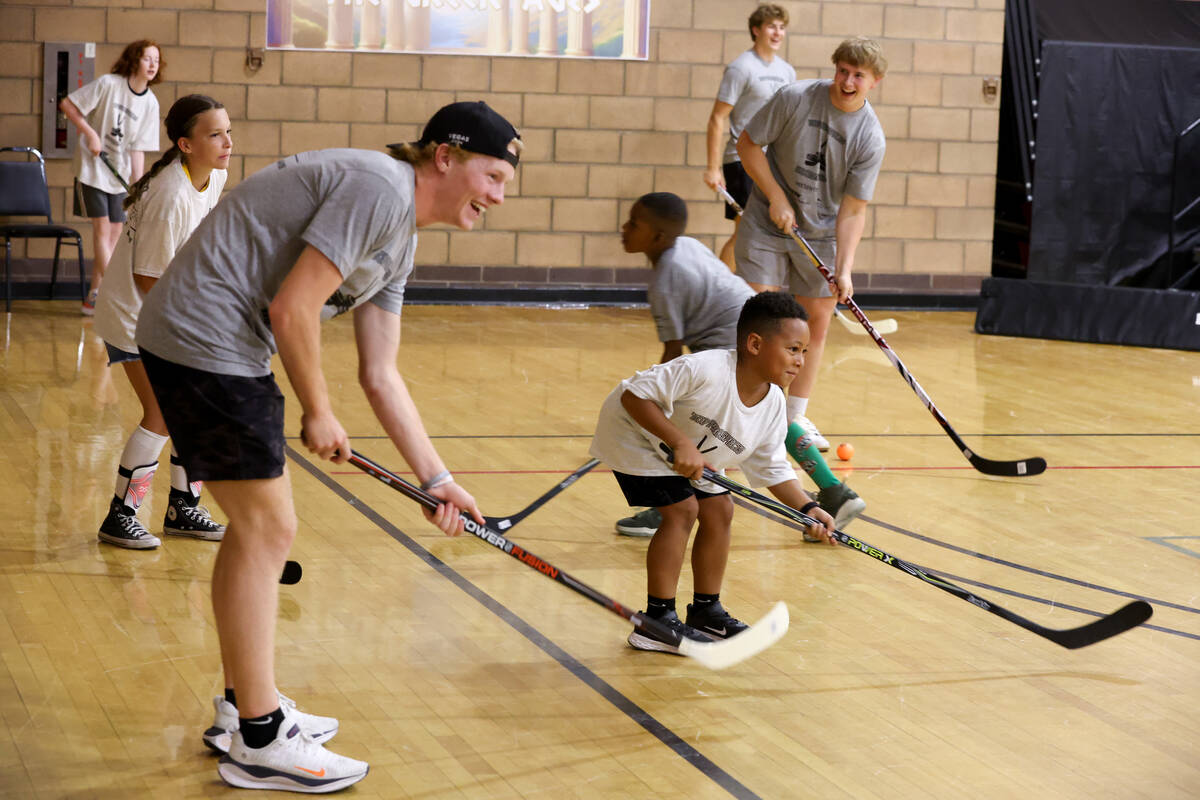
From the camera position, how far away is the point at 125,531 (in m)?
3.62

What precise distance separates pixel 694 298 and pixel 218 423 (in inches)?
62.9

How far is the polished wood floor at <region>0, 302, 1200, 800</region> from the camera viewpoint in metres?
2.47

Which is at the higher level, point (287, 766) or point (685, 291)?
point (685, 291)

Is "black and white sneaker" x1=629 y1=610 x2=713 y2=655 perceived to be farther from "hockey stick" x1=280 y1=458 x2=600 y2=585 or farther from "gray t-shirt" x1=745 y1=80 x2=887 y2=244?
"gray t-shirt" x1=745 y1=80 x2=887 y2=244

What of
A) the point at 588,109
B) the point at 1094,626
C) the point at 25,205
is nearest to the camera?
the point at 1094,626

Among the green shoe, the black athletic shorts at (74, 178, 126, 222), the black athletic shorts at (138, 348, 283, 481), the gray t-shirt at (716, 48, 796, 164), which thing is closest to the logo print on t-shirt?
the black athletic shorts at (138, 348, 283, 481)

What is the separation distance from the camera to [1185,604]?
11.4ft

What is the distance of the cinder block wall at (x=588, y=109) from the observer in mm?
8117

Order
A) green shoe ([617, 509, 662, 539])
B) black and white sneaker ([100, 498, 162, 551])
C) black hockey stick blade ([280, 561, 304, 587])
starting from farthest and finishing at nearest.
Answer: green shoe ([617, 509, 662, 539]) → black and white sneaker ([100, 498, 162, 551]) → black hockey stick blade ([280, 561, 304, 587])

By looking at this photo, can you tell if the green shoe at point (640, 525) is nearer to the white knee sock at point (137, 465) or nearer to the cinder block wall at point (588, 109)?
the white knee sock at point (137, 465)

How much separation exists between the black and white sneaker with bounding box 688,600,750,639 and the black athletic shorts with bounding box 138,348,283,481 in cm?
121

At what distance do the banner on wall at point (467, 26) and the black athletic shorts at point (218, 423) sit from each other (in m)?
6.42

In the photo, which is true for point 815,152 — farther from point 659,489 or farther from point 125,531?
point 125,531

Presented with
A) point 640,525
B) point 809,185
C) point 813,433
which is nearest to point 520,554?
point 640,525
